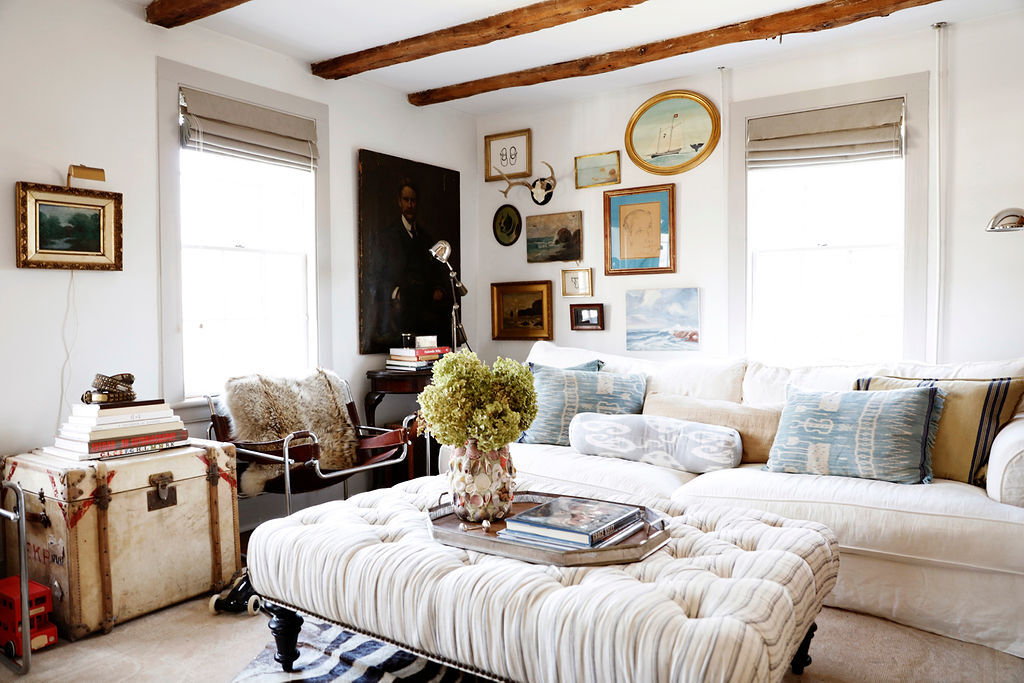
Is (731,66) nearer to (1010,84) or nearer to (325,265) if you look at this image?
(1010,84)

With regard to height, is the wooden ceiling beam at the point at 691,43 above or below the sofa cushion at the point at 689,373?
above

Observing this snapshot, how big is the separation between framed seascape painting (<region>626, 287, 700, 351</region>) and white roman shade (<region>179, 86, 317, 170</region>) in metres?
2.22

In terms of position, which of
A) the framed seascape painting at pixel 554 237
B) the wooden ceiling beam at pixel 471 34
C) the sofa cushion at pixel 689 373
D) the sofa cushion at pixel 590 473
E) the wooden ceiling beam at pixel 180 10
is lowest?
the sofa cushion at pixel 590 473

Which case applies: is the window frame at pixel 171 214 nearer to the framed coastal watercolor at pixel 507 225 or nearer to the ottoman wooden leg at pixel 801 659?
the framed coastal watercolor at pixel 507 225

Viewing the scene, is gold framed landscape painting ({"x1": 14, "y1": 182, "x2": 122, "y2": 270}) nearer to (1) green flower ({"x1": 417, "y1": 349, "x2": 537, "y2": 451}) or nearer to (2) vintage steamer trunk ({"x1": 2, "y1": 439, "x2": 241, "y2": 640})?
(2) vintage steamer trunk ({"x1": 2, "y1": 439, "x2": 241, "y2": 640})

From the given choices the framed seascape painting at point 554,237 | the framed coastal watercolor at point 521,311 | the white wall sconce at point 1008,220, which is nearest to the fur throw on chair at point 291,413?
the framed coastal watercolor at point 521,311

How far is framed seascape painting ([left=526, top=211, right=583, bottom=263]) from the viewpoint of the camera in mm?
4949

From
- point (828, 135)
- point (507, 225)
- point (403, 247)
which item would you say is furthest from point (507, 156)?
point (828, 135)

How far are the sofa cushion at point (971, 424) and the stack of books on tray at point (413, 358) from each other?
109 inches

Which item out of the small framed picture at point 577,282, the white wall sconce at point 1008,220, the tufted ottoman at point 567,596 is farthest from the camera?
the small framed picture at point 577,282

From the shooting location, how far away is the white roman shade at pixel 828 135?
3.92 m

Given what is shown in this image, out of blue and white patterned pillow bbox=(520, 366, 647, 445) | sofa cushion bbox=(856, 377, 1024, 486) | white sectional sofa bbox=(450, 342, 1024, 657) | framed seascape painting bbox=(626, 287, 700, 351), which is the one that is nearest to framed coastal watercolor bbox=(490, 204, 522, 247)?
framed seascape painting bbox=(626, 287, 700, 351)

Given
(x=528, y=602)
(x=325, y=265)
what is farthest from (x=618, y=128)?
(x=528, y=602)

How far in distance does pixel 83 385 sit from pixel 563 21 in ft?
9.16
